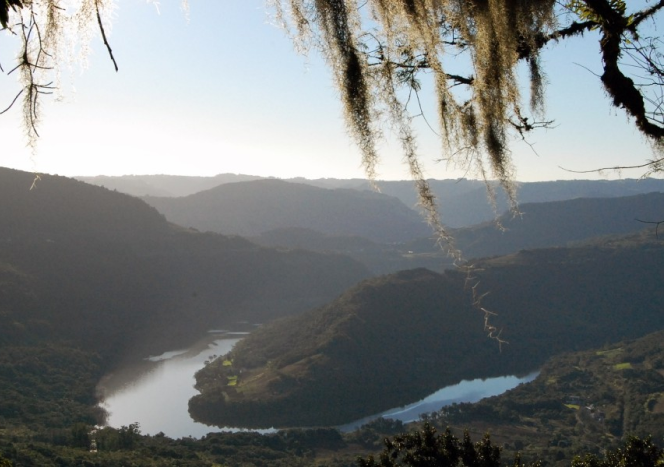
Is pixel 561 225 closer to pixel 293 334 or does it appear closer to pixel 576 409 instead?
pixel 293 334

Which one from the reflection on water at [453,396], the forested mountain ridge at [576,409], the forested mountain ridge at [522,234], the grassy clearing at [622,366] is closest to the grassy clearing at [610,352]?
the forested mountain ridge at [576,409]

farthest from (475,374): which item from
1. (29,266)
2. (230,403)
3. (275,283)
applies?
(29,266)

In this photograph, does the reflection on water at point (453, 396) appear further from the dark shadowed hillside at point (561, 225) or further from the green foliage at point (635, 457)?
the dark shadowed hillside at point (561, 225)

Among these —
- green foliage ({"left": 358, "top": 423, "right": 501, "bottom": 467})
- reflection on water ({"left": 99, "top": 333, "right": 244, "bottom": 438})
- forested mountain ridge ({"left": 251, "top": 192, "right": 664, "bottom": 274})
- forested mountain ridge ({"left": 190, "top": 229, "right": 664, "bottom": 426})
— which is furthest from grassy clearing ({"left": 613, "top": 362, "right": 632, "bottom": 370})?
forested mountain ridge ({"left": 251, "top": 192, "right": 664, "bottom": 274})

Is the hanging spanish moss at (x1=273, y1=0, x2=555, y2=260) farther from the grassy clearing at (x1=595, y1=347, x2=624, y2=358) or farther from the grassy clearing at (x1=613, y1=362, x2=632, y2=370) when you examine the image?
the grassy clearing at (x1=595, y1=347, x2=624, y2=358)

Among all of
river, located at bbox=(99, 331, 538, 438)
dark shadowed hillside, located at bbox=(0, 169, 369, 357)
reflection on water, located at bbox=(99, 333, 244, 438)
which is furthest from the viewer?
dark shadowed hillside, located at bbox=(0, 169, 369, 357)

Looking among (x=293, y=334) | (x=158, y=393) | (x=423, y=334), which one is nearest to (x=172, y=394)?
(x=158, y=393)
